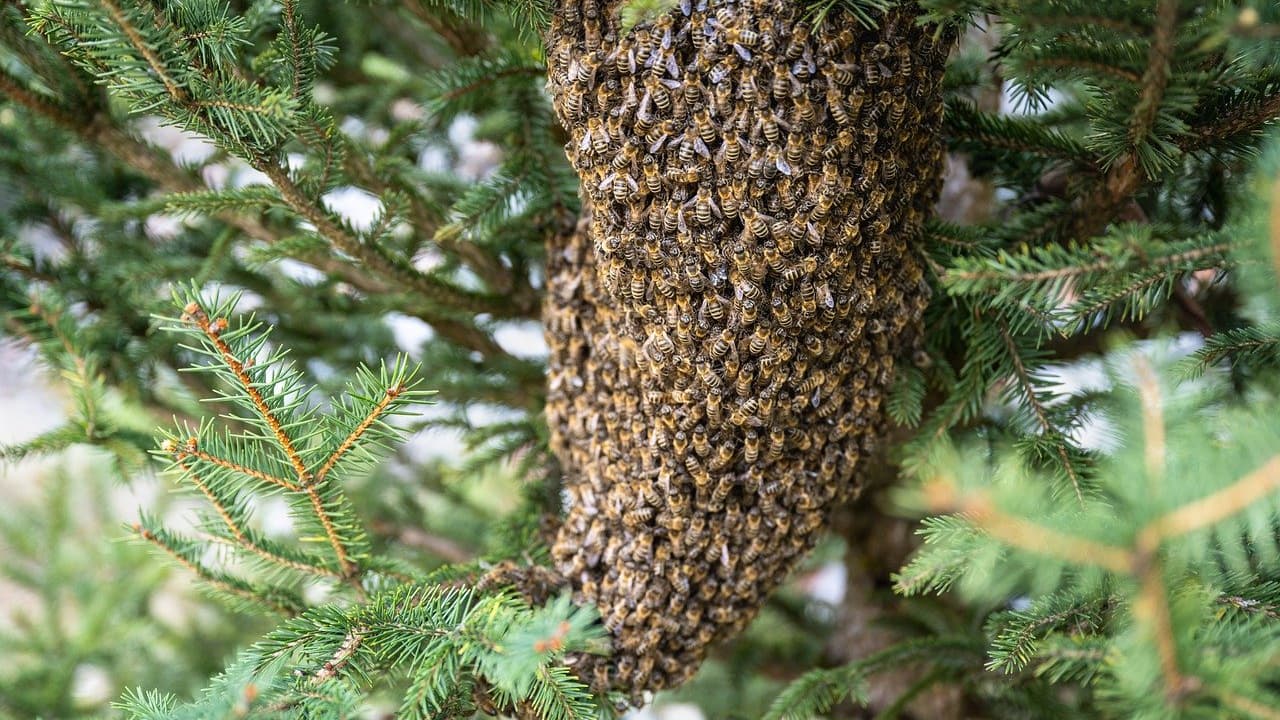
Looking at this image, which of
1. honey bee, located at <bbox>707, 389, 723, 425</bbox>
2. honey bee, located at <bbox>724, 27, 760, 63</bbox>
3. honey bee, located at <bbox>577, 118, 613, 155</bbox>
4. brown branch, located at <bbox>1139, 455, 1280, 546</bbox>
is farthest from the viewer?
honey bee, located at <bbox>707, 389, 723, 425</bbox>

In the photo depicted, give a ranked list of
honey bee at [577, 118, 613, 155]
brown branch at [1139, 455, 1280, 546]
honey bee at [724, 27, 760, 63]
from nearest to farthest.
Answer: brown branch at [1139, 455, 1280, 546] < honey bee at [724, 27, 760, 63] < honey bee at [577, 118, 613, 155]

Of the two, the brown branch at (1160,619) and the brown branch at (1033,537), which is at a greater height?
the brown branch at (1033,537)

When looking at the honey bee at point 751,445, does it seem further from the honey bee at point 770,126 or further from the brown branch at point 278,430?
the brown branch at point 278,430

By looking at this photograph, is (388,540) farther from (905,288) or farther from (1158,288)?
(1158,288)

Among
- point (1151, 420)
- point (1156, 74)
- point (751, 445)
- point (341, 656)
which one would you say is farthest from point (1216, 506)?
point (341, 656)

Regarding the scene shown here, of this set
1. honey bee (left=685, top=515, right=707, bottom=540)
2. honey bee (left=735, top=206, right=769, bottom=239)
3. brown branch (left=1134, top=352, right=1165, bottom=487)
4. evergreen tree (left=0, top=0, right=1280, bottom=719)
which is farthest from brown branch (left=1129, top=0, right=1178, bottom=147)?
honey bee (left=685, top=515, right=707, bottom=540)

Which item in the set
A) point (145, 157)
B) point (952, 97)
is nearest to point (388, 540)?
point (145, 157)

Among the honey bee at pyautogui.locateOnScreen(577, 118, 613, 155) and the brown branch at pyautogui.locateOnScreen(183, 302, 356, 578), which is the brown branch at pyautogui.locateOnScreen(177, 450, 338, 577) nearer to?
the brown branch at pyautogui.locateOnScreen(183, 302, 356, 578)

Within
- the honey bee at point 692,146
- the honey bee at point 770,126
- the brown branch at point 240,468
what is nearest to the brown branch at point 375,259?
the brown branch at point 240,468
